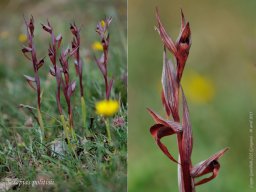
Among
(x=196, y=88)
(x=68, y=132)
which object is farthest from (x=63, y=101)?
(x=196, y=88)

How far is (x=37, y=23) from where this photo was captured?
2254 mm

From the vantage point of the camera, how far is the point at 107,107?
207 centimetres

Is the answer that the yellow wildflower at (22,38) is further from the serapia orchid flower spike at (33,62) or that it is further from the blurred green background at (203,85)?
the blurred green background at (203,85)

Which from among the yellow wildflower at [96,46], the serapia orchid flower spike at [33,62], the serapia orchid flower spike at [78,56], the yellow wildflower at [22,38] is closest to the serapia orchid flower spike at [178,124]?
the serapia orchid flower spike at [78,56]

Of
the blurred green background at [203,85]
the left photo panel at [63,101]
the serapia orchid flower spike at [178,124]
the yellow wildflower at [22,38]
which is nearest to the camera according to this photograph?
the serapia orchid flower spike at [178,124]

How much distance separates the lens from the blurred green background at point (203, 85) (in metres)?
2.05

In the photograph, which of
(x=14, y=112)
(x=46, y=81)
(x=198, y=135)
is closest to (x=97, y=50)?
(x=46, y=81)

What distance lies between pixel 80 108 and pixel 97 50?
36 centimetres

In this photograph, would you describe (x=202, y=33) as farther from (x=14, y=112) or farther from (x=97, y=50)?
(x=14, y=112)

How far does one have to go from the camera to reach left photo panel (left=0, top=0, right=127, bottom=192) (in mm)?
1932

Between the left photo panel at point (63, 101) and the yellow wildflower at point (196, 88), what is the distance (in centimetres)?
25

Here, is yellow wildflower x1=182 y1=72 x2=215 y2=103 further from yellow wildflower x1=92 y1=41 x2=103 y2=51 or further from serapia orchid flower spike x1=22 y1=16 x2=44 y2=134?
serapia orchid flower spike x1=22 y1=16 x2=44 y2=134

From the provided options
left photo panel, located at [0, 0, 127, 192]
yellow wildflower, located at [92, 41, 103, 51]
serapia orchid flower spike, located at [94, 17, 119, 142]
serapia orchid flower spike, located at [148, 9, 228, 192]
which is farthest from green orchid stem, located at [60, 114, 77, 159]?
yellow wildflower, located at [92, 41, 103, 51]

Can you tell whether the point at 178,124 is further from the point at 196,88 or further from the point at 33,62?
the point at 33,62
